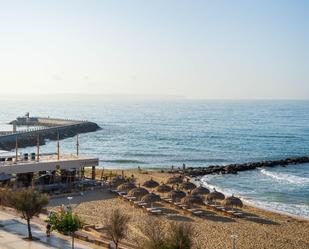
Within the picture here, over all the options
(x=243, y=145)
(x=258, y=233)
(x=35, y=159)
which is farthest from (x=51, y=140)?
(x=258, y=233)

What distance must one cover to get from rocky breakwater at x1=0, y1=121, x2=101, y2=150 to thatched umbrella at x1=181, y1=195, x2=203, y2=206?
101ft

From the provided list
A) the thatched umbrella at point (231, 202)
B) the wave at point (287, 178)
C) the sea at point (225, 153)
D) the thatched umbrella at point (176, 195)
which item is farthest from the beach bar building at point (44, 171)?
the wave at point (287, 178)

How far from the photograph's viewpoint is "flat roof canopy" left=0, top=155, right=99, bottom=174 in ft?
109

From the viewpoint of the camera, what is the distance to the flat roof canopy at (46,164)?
33.3m

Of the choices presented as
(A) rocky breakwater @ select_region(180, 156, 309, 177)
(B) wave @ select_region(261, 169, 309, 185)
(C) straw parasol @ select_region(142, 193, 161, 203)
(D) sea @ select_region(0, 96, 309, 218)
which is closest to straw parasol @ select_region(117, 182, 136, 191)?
(C) straw parasol @ select_region(142, 193, 161, 203)

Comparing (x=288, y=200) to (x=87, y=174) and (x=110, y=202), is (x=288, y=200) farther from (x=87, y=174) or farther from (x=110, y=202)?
(x=87, y=174)

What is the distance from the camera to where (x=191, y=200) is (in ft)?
104

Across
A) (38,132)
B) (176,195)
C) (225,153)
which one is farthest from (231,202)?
(38,132)

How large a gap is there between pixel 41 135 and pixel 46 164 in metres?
52.5

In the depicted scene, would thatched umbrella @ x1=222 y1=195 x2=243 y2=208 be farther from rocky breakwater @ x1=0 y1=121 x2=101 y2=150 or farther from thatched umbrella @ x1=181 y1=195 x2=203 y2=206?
rocky breakwater @ x1=0 y1=121 x2=101 y2=150

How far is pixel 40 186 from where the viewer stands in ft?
110

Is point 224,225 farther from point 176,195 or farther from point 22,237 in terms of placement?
point 22,237

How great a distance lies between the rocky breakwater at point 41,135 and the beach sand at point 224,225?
28.1 m

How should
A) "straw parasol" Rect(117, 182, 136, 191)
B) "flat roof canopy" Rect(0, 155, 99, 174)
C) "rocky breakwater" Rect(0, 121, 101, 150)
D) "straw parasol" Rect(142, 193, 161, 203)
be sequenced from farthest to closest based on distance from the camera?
"rocky breakwater" Rect(0, 121, 101, 150)
"straw parasol" Rect(117, 182, 136, 191)
"flat roof canopy" Rect(0, 155, 99, 174)
"straw parasol" Rect(142, 193, 161, 203)
